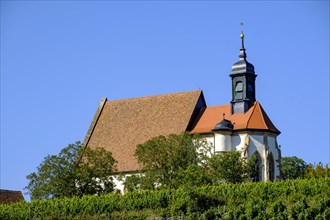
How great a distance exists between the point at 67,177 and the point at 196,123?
14.2 meters

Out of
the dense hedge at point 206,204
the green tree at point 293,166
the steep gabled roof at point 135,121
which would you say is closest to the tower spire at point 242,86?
the steep gabled roof at point 135,121

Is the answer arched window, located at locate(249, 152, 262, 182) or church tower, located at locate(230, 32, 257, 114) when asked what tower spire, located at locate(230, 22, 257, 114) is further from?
arched window, located at locate(249, 152, 262, 182)

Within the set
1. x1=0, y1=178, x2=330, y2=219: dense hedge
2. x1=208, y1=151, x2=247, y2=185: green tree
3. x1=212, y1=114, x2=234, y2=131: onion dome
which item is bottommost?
x1=0, y1=178, x2=330, y2=219: dense hedge

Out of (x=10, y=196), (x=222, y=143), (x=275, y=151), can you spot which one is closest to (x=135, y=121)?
(x=222, y=143)

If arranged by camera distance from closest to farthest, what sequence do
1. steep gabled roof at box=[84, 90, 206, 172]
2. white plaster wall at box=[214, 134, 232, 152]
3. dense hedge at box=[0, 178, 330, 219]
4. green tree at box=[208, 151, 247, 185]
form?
dense hedge at box=[0, 178, 330, 219] < green tree at box=[208, 151, 247, 185] < white plaster wall at box=[214, 134, 232, 152] < steep gabled roof at box=[84, 90, 206, 172]

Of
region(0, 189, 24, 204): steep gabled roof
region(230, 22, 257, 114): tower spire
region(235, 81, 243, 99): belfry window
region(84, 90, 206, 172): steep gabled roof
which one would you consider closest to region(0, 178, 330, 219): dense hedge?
region(84, 90, 206, 172): steep gabled roof

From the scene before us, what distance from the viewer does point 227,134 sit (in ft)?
306

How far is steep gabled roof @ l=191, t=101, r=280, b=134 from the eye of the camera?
9362 cm

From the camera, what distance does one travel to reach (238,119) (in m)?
94.6

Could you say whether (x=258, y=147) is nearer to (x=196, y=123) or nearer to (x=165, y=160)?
(x=196, y=123)

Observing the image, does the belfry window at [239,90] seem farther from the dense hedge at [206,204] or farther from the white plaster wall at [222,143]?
the dense hedge at [206,204]

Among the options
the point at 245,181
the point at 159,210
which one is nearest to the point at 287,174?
the point at 245,181

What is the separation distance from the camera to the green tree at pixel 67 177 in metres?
88.4

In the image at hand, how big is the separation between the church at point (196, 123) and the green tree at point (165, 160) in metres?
3.31
